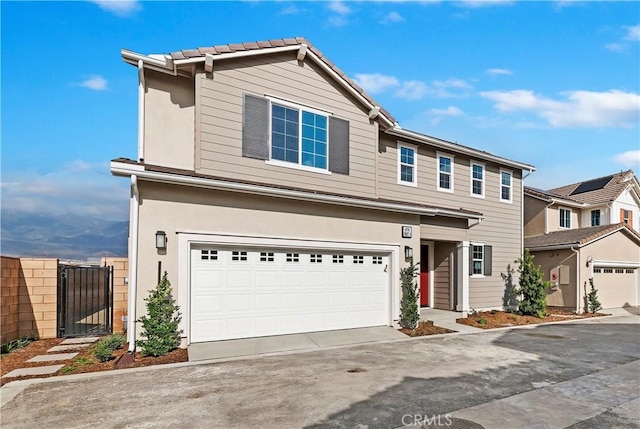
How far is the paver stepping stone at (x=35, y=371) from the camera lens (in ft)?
20.6

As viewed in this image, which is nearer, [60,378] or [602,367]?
[60,378]

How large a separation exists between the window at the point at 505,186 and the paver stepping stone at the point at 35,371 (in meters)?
15.2

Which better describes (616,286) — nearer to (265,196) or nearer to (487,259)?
(487,259)

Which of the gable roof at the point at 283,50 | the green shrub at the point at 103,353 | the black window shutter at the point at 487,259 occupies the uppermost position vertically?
the gable roof at the point at 283,50

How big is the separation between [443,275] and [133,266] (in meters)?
10.4

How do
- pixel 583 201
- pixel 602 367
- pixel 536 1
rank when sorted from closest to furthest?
pixel 602 367 → pixel 536 1 → pixel 583 201

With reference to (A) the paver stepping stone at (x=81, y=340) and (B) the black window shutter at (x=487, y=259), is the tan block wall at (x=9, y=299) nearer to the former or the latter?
(A) the paver stepping stone at (x=81, y=340)

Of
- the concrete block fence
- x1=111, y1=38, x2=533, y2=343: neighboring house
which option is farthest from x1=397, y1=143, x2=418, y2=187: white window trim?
the concrete block fence

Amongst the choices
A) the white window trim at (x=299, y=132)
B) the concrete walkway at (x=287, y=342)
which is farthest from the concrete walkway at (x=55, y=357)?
the white window trim at (x=299, y=132)

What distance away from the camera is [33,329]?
8.72m

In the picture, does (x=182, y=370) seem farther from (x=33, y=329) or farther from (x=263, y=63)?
(x=263, y=63)

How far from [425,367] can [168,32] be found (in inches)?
464

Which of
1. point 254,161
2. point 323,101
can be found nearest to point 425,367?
point 254,161

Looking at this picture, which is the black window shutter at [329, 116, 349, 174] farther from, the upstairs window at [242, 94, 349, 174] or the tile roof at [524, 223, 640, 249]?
the tile roof at [524, 223, 640, 249]
